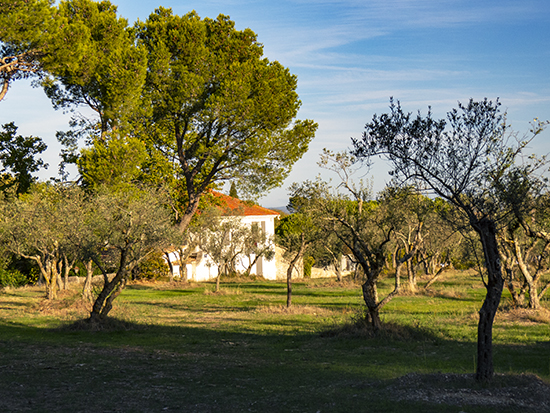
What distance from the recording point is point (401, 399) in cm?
802

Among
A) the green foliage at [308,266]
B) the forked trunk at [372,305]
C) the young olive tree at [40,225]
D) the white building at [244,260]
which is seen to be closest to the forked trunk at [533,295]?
the forked trunk at [372,305]

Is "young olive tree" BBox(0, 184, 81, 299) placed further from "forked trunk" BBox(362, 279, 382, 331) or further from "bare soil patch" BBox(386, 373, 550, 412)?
"bare soil patch" BBox(386, 373, 550, 412)

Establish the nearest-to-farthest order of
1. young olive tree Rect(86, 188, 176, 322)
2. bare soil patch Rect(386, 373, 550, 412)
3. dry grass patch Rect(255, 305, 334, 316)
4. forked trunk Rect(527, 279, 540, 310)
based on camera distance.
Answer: bare soil patch Rect(386, 373, 550, 412), young olive tree Rect(86, 188, 176, 322), forked trunk Rect(527, 279, 540, 310), dry grass patch Rect(255, 305, 334, 316)

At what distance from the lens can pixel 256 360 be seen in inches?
499

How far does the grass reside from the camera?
27.0ft

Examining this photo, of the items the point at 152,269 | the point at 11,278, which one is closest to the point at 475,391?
the point at 11,278

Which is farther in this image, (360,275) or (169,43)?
(360,275)

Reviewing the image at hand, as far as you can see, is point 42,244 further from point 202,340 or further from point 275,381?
point 275,381

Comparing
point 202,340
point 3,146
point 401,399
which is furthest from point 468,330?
point 3,146

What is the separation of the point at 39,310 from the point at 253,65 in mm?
18158

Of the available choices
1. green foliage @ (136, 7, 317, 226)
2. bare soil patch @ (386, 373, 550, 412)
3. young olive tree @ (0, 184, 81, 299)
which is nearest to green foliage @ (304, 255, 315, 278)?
green foliage @ (136, 7, 317, 226)

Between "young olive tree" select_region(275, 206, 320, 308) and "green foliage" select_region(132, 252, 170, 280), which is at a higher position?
"young olive tree" select_region(275, 206, 320, 308)

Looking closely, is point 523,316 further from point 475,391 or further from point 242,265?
point 242,265

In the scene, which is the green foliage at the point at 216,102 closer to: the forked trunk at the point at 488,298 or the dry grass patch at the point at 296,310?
the dry grass patch at the point at 296,310
